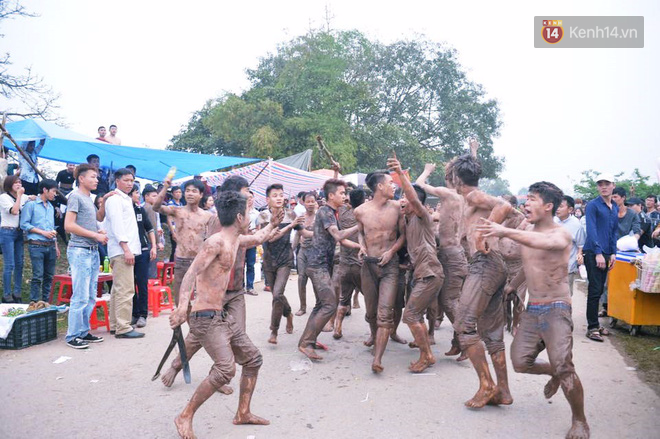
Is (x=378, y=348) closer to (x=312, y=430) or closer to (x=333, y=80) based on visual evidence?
(x=312, y=430)

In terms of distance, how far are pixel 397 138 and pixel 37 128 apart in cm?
2341

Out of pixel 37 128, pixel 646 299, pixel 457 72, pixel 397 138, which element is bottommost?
pixel 646 299

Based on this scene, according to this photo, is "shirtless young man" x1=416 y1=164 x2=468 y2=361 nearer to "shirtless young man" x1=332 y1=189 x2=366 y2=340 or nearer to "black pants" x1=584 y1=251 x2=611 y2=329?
"shirtless young man" x1=332 y1=189 x2=366 y2=340

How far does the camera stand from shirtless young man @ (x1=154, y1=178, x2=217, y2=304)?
6094 mm

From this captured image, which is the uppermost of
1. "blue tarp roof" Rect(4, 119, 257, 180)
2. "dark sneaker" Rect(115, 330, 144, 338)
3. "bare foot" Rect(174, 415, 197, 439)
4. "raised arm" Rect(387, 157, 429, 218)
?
"blue tarp roof" Rect(4, 119, 257, 180)

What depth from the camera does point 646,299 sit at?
21.0ft

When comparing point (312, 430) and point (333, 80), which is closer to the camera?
point (312, 430)

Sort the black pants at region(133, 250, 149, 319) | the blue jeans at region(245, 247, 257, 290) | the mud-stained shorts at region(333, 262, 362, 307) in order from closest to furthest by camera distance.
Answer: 1. the mud-stained shorts at region(333, 262, 362, 307)
2. the black pants at region(133, 250, 149, 319)
3. the blue jeans at region(245, 247, 257, 290)

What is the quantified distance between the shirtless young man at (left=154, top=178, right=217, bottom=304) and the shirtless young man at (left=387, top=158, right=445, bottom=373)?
260cm

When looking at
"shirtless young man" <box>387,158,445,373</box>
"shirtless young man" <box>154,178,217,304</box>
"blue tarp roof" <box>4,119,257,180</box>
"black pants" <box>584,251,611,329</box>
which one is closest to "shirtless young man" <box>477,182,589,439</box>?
"shirtless young man" <box>387,158,445,373</box>

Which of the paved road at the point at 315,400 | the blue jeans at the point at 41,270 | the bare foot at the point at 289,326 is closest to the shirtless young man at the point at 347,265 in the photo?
the bare foot at the point at 289,326

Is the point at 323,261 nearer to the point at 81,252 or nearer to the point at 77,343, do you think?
the point at 81,252

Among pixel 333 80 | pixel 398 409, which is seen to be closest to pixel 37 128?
pixel 398 409

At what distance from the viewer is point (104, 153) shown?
981 cm
